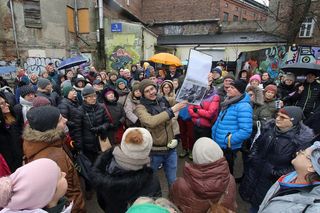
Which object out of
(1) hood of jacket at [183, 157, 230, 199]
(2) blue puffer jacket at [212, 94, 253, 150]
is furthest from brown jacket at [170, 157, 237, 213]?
(2) blue puffer jacket at [212, 94, 253, 150]

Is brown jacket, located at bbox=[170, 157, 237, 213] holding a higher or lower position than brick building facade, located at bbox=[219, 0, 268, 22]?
lower

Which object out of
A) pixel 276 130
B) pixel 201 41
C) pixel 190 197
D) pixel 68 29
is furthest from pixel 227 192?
pixel 201 41

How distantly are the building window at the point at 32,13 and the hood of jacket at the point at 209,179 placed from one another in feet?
58.3

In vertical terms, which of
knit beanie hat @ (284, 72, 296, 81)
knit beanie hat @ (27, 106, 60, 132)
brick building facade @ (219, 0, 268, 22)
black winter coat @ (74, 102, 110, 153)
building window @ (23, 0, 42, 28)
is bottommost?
black winter coat @ (74, 102, 110, 153)

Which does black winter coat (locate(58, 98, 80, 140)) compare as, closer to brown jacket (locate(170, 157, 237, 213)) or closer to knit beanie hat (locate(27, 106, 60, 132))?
knit beanie hat (locate(27, 106, 60, 132))

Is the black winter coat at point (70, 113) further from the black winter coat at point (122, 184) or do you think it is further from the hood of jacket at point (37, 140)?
the black winter coat at point (122, 184)

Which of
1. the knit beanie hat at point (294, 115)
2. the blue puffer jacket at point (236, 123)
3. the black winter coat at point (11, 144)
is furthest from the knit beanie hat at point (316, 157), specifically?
the black winter coat at point (11, 144)

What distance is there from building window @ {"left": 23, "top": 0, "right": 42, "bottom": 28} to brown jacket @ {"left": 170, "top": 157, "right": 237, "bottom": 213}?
17.7 metres

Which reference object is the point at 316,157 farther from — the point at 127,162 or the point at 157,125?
the point at 157,125

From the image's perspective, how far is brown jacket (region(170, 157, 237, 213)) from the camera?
200 centimetres

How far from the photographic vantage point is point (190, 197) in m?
2.03

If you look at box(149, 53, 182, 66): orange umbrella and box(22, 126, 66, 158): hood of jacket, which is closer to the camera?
box(22, 126, 66, 158): hood of jacket

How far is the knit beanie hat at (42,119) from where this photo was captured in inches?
90.4

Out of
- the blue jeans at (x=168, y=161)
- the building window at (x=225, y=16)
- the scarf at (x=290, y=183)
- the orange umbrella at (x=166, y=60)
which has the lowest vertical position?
the blue jeans at (x=168, y=161)
